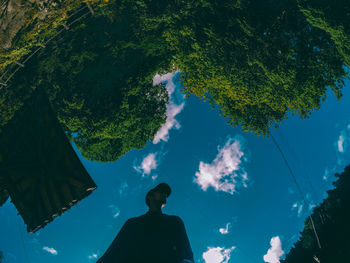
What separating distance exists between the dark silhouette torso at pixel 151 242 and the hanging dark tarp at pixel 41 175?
2.67 metres

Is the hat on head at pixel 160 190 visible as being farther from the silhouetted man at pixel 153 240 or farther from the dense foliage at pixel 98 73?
the dense foliage at pixel 98 73

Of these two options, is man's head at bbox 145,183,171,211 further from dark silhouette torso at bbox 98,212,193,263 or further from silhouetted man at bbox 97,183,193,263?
dark silhouette torso at bbox 98,212,193,263

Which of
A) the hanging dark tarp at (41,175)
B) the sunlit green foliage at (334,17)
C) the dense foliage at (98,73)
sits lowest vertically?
the hanging dark tarp at (41,175)

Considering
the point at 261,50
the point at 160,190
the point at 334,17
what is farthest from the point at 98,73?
the point at 160,190

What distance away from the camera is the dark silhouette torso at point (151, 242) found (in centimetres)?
233

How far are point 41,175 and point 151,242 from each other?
4303mm

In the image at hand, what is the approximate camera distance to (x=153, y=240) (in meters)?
2.51

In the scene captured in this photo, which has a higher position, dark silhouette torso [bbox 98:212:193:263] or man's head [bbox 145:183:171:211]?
man's head [bbox 145:183:171:211]

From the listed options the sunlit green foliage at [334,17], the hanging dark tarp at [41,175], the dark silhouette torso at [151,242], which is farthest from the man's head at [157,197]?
the sunlit green foliage at [334,17]

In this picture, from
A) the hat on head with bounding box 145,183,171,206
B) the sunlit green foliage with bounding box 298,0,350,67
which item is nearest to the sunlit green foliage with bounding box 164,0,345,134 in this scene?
the sunlit green foliage with bounding box 298,0,350,67

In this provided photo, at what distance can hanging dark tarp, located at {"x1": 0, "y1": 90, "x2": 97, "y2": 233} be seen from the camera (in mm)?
5125

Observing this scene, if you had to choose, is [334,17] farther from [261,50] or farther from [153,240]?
[153,240]

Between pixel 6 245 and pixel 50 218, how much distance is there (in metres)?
89.1

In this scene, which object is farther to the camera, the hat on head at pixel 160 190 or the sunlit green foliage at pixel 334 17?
the sunlit green foliage at pixel 334 17
